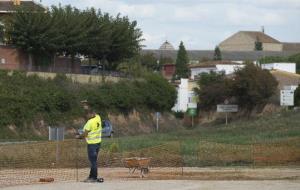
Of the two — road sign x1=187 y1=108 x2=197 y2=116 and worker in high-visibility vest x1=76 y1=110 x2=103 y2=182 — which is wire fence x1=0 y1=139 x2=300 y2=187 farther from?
road sign x1=187 y1=108 x2=197 y2=116

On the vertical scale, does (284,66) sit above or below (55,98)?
above

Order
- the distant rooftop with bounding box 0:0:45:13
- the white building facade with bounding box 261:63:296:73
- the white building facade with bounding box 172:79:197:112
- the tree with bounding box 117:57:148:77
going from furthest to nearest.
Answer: the white building facade with bounding box 261:63:296:73 → the white building facade with bounding box 172:79:197:112 → the tree with bounding box 117:57:148:77 → the distant rooftop with bounding box 0:0:45:13

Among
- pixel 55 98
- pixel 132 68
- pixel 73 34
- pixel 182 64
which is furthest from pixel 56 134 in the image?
pixel 182 64

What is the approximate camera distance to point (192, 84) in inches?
4764

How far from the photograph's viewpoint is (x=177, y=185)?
21016 mm

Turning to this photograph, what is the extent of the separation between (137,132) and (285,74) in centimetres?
3171

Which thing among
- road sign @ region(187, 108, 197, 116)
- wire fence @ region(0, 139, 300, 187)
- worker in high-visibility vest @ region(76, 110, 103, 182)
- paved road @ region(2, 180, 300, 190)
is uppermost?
worker in high-visibility vest @ region(76, 110, 103, 182)

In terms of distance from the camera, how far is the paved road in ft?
66.1

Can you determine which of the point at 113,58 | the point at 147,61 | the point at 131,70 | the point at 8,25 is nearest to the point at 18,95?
the point at 8,25

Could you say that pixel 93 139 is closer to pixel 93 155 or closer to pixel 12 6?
pixel 93 155

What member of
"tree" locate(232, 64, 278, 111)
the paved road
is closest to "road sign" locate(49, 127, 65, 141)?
the paved road

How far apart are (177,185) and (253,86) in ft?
235

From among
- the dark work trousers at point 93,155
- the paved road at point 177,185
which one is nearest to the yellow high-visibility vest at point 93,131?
the dark work trousers at point 93,155

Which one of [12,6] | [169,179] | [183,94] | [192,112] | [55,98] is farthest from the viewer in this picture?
[183,94]
